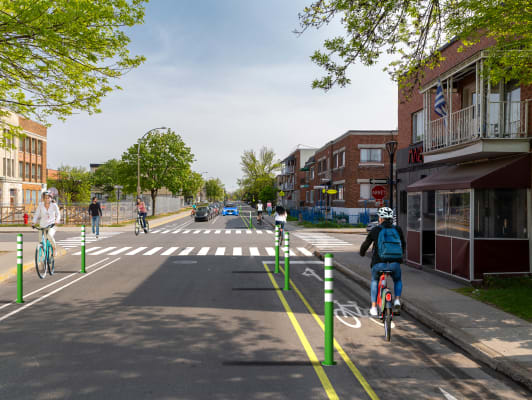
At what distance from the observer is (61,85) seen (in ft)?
43.2

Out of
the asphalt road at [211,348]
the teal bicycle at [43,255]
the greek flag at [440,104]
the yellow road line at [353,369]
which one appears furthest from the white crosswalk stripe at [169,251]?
the greek flag at [440,104]

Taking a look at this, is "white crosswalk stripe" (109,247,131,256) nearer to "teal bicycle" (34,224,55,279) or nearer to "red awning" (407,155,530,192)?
"teal bicycle" (34,224,55,279)

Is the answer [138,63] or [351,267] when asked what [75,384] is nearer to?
[351,267]

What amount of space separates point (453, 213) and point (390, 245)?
591cm

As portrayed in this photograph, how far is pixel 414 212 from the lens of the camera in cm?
1454

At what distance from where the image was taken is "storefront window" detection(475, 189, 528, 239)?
34.5ft

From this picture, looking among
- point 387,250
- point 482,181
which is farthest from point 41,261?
point 482,181

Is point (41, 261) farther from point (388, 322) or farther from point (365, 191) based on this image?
point (365, 191)

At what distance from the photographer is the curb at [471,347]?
4930 millimetres

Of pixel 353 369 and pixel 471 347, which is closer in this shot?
pixel 353 369

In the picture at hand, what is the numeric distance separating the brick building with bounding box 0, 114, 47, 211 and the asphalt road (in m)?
46.0

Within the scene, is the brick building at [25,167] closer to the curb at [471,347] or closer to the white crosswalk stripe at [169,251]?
the white crosswalk stripe at [169,251]

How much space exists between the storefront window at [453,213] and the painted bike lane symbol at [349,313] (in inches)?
166

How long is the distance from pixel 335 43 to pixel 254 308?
6.92m
